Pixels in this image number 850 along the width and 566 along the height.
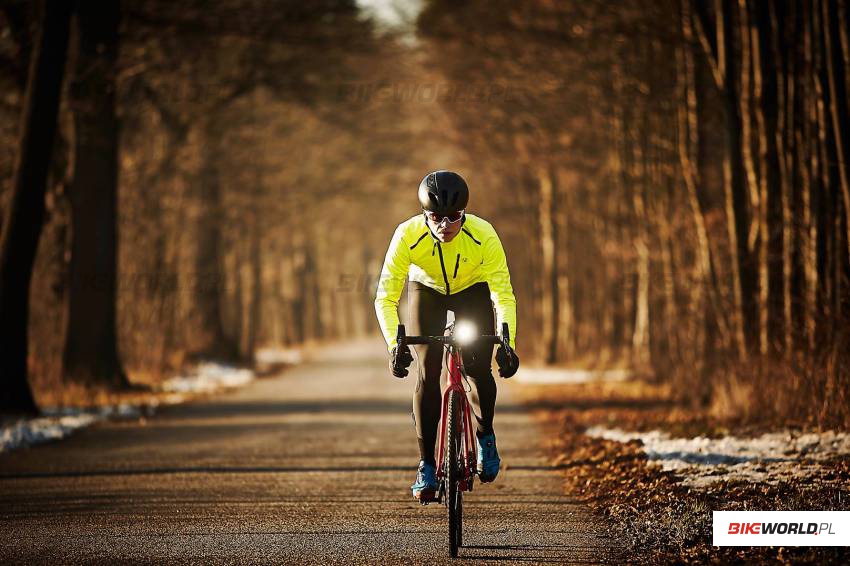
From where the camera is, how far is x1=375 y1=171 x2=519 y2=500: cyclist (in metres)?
7.66

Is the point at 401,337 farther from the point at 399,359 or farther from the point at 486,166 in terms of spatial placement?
the point at 486,166

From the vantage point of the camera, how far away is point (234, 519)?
8781mm

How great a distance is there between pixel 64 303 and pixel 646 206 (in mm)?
10404

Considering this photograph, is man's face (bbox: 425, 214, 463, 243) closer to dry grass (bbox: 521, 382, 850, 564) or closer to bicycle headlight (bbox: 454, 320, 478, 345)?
bicycle headlight (bbox: 454, 320, 478, 345)

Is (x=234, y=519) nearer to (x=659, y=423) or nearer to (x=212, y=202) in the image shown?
(x=659, y=423)

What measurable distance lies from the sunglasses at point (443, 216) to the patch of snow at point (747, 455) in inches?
124

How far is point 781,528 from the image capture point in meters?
7.43

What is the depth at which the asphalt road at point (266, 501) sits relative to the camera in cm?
754

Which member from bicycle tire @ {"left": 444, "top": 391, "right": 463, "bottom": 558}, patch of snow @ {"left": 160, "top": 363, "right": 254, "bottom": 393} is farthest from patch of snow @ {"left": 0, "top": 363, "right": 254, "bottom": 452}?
bicycle tire @ {"left": 444, "top": 391, "right": 463, "bottom": 558}

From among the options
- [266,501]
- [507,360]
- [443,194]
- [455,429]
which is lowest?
[266,501]

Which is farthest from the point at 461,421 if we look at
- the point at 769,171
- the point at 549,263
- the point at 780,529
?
the point at 549,263

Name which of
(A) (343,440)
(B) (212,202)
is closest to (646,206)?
(A) (343,440)

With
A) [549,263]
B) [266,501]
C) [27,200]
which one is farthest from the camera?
[549,263]

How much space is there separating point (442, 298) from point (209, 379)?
19963 millimetres
